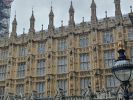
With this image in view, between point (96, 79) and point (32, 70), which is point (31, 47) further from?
point (96, 79)

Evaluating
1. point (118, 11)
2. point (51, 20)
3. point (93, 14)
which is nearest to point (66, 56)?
point (51, 20)

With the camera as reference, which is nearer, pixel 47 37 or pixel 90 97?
pixel 90 97

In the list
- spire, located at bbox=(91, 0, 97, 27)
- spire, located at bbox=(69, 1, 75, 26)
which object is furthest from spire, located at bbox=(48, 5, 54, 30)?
spire, located at bbox=(91, 0, 97, 27)

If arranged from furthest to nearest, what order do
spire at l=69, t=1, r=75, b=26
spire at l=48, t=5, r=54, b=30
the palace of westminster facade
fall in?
1. spire at l=48, t=5, r=54, b=30
2. spire at l=69, t=1, r=75, b=26
3. the palace of westminster facade

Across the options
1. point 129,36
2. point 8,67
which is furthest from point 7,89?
point 129,36

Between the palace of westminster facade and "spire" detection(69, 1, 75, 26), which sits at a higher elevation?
"spire" detection(69, 1, 75, 26)

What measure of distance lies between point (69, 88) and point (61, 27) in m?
9.24

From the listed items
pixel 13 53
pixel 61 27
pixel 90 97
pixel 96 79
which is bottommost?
pixel 90 97

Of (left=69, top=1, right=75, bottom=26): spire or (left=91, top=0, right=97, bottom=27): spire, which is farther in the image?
(left=69, top=1, right=75, bottom=26): spire

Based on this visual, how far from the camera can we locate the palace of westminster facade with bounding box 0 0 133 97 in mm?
36031

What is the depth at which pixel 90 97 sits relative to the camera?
2909 centimetres

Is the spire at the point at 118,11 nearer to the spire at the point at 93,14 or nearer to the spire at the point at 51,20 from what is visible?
the spire at the point at 93,14

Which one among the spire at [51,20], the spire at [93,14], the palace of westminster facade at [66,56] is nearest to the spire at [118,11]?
the palace of westminster facade at [66,56]

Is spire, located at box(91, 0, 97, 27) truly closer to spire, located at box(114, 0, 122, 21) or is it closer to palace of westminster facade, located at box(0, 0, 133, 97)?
palace of westminster facade, located at box(0, 0, 133, 97)
